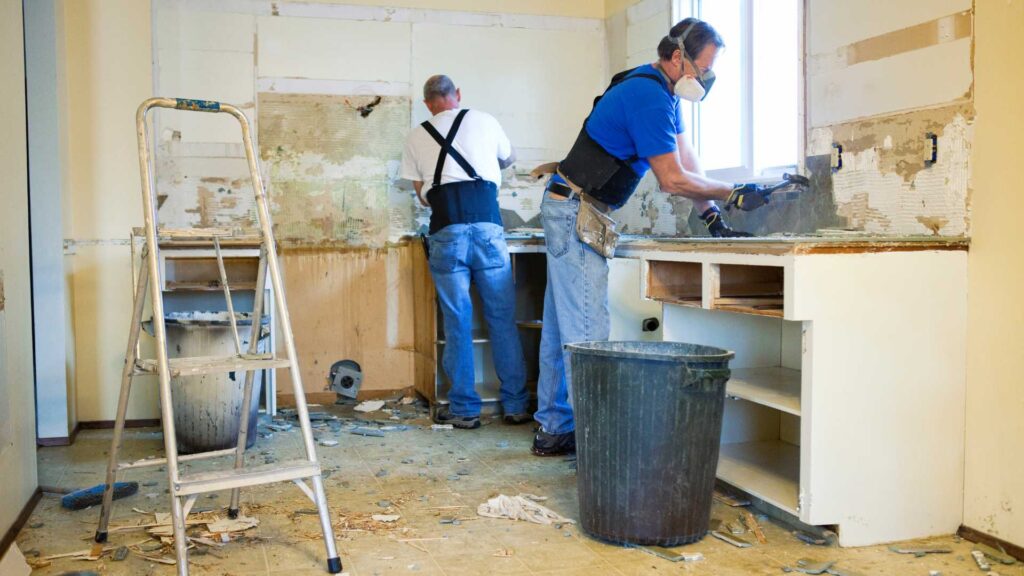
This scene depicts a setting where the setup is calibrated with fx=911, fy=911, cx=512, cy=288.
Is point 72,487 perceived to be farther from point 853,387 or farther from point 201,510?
point 853,387

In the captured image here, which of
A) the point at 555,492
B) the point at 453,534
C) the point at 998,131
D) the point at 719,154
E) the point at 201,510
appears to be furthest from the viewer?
the point at 719,154

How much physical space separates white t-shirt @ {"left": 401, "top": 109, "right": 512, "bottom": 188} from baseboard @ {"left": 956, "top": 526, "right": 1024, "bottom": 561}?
2.68m

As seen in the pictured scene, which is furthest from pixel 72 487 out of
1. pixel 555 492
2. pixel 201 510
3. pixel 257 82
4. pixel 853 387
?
pixel 853 387

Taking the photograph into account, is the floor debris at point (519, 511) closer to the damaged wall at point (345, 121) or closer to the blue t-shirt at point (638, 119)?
the blue t-shirt at point (638, 119)

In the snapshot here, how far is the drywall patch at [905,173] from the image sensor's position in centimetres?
290

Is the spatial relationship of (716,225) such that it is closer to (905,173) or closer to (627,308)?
(627,308)

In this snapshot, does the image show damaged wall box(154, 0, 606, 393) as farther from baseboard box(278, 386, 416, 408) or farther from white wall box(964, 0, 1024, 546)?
white wall box(964, 0, 1024, 546)

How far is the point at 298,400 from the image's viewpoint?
8.39 feet

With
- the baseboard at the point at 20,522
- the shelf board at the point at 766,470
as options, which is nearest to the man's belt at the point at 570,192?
the shelf board at the point at 766,470

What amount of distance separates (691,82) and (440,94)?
1.62 m

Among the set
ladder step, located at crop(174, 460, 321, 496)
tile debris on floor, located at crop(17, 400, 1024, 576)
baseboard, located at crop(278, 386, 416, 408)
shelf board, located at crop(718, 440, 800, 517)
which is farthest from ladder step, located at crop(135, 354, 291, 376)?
baseboard, located at crop(278, 386, 416, 408)

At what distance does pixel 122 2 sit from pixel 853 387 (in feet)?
13.4

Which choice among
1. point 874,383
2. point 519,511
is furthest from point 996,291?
point 519,511

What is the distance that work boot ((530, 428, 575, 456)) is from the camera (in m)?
3.98
